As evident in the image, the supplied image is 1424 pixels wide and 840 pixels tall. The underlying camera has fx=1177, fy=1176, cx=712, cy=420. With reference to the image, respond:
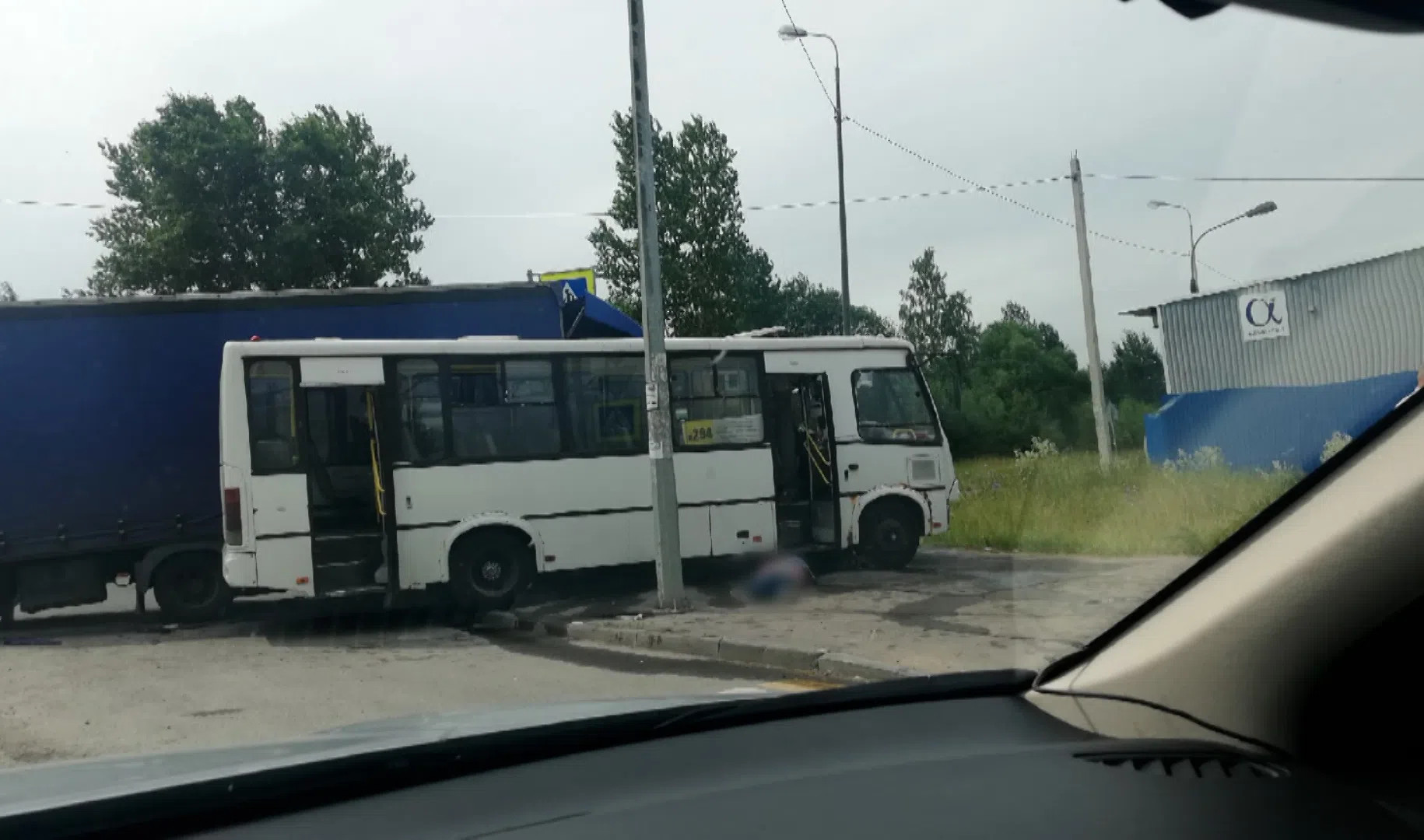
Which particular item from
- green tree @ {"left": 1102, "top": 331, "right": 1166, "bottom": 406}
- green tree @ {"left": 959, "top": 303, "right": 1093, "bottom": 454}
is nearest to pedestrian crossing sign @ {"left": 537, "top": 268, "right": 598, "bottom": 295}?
green tree @ {"left": 959, "top": 303, "right": 1093, "bottom": 454}

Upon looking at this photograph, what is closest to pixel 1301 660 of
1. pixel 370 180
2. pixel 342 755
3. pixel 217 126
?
pixel 342 755

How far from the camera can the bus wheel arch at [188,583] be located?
12.2m

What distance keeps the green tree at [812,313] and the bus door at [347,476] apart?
4.09m

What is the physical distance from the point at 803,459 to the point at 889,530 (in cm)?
127

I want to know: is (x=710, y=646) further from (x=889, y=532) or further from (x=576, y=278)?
(x=576, y=278)

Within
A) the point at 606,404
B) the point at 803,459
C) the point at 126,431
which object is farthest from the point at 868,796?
the point at 126,431

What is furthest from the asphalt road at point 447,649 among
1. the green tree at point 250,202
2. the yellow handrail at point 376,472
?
the green tree at point 250,202

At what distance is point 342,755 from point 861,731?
1.15m

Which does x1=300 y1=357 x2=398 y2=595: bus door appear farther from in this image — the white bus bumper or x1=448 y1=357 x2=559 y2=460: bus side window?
x1=448 y1=357 x2=559 y2=460: bus side window

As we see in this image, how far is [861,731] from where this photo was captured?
8.84 ft

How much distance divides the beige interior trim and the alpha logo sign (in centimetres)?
62

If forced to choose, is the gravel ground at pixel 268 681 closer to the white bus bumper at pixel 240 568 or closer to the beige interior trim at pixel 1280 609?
the white bus bumper at pixel 240 568

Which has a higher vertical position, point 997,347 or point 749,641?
point 997,347

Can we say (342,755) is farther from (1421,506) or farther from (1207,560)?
(1421,506)
